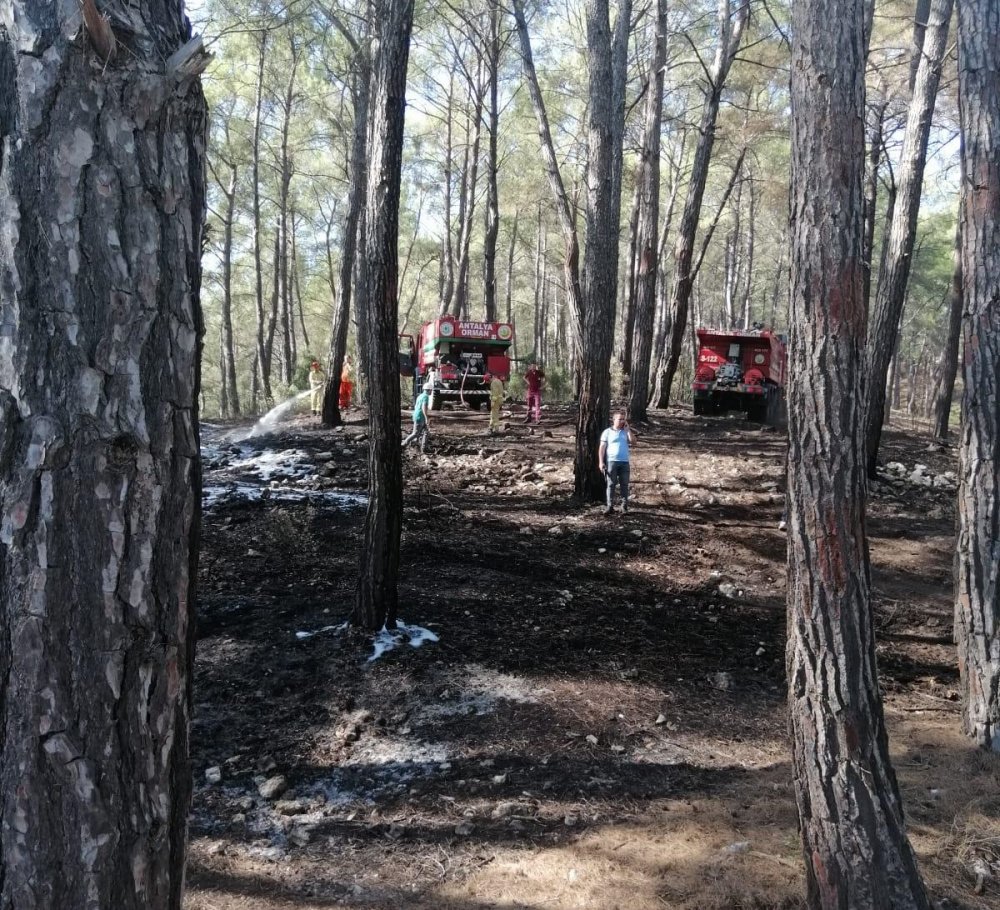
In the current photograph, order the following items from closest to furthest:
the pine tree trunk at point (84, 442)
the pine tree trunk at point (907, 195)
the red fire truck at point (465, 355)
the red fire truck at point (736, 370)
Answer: the pine tree trunk at point (84, 442), the pine tree trunk at point (907, 195), the red fire truck at point (465, 355), the red fire truck at point (736, 370)

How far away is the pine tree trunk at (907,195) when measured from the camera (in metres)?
9.40

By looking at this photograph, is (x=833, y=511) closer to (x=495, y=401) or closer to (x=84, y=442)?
(x=84, y=442)

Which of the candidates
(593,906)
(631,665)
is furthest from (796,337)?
(631,665)

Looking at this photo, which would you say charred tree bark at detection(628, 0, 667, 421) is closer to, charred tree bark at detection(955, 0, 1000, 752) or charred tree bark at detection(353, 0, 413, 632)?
charred tree bark at detection(353, 0, 413, 632)

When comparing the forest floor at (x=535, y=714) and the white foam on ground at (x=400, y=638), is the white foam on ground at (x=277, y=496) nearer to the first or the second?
the forest floor at (x=535, y=714)

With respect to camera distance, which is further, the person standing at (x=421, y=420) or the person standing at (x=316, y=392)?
the person standing at (x=316, y=392)

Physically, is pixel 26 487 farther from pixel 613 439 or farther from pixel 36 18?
pixel 613 439

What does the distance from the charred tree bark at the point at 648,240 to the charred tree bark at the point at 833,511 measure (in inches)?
476

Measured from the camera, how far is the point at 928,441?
1562 centimetres

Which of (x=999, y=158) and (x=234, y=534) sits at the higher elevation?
(x=999, y=158)

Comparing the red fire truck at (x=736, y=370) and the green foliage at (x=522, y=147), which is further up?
the green foliage at (x=522, y=147)

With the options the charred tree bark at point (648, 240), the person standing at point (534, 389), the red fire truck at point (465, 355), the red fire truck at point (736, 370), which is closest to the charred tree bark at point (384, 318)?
the charred tree bark at point (648, 240)

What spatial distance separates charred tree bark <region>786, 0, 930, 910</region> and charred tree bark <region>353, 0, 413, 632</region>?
2916mm

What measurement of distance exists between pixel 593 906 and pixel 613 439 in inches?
246
